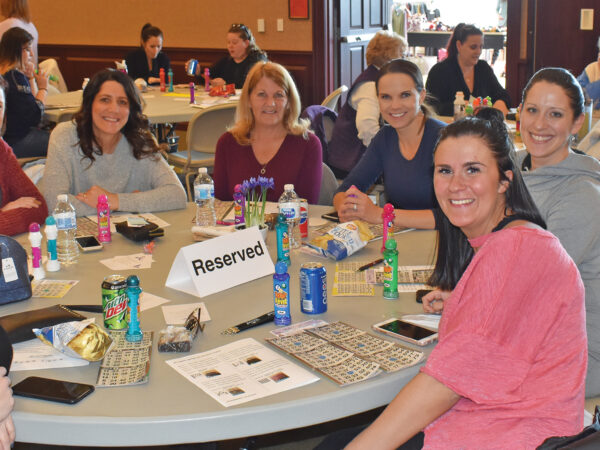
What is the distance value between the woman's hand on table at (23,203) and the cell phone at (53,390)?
4.39 feet

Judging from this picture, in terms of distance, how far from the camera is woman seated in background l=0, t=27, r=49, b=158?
5.09 meters

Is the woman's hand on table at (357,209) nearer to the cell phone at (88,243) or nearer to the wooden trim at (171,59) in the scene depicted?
the cell phone at (88,243)

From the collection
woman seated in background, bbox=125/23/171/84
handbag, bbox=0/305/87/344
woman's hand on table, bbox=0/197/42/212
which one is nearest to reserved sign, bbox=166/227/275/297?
handbag, bbox=0/305/87/344

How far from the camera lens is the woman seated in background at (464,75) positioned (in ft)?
17.4

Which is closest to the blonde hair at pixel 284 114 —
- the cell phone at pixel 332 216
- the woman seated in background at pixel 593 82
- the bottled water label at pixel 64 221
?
the cell phone at pixel 332 216

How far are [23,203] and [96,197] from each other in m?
0.29

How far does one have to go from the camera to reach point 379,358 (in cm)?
166

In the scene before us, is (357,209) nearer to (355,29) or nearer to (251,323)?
(251,323)

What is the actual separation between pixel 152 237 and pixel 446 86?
333cm

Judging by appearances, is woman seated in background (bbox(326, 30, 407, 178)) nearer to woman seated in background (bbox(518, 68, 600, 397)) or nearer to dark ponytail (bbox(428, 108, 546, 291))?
woman seated in background (bbox(518, 68, 600, 397))

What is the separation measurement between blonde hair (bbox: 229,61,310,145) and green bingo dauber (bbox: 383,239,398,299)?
1492 mm

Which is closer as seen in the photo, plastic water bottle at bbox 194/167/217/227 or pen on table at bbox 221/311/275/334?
pen on table at bbox 221/311/275/334

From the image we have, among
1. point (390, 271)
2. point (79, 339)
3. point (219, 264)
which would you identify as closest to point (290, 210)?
point (219, 264)

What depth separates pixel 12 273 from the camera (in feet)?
6.73
